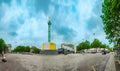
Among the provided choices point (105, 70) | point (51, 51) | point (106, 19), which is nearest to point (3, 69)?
point (105, 70)

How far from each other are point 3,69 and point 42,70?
144 inches

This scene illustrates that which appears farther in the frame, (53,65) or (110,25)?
(110,25)

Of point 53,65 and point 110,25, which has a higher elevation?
point 110,25

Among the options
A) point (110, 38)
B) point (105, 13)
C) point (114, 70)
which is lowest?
point (114, 70)

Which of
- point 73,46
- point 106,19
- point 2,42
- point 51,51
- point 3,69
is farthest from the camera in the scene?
point 2,42

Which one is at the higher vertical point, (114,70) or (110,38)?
(110,38)

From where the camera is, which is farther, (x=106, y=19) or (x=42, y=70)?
(x=106, y=19)

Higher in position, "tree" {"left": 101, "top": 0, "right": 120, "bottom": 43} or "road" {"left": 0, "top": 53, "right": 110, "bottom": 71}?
"tree" {"left": 101, "top": 0, "right": 120, "bottom": 43}

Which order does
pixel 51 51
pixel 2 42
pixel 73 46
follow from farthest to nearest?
pixel 2 42 < pixel 73 46 < pixel 51 51

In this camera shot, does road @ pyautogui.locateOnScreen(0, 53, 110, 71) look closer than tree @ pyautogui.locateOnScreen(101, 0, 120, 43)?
Yes

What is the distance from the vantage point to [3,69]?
3189 centimetres

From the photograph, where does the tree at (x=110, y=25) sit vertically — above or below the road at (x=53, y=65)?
above

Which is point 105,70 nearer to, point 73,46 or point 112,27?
point 112,27

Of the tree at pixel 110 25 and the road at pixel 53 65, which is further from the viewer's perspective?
the tree at pixel 110 25
